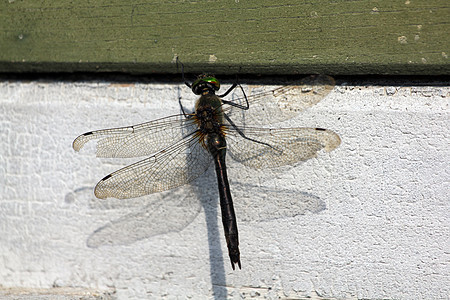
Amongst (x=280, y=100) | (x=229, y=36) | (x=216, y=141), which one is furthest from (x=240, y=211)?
(x=229, y=36)

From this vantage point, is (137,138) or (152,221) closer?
(137,138)

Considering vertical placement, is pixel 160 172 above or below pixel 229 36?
below

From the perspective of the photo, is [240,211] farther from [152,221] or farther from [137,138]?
[137,138]

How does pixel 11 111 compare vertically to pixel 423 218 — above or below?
above

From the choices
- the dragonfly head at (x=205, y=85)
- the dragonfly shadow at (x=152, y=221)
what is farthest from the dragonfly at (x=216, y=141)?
the dragonfly shadow at (x=152, y=221)

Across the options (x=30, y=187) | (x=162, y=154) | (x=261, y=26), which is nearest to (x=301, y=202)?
(x=162, y=154)

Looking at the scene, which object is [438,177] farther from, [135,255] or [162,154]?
[135,255]

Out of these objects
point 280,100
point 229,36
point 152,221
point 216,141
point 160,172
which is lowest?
point 152,221

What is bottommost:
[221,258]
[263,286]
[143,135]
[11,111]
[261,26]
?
[263,286]
